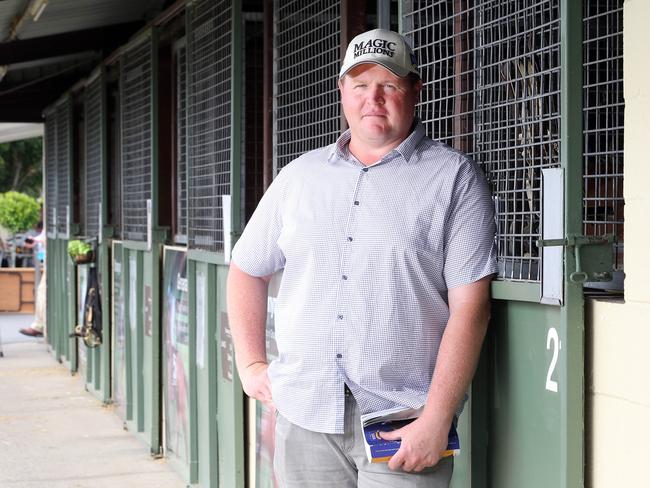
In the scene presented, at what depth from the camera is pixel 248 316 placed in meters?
3.23

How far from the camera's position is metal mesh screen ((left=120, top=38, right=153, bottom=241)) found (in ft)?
24.5

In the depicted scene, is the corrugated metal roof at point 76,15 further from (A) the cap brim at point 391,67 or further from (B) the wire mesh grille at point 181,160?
(A) the cap brim at point 391,67

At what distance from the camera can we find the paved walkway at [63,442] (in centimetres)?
676

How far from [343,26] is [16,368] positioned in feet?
28.2

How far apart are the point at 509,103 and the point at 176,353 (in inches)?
165

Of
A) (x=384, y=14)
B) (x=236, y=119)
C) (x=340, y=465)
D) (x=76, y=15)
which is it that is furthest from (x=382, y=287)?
(x=76, y=15)

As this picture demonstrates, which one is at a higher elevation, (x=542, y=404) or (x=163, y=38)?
(x=163, y=38)

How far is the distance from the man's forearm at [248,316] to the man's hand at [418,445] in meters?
0.64

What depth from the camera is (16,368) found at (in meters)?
11.6

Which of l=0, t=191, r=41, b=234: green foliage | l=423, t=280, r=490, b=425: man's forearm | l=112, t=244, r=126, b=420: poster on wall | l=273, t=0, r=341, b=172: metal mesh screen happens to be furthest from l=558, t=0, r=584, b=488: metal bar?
A: l=0, t=191, r=41, b=234: green foliage

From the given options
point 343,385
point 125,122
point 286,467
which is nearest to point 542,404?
point 343,385

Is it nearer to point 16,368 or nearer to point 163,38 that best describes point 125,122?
point 163,38

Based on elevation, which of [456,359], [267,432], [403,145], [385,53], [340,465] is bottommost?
[267,432]

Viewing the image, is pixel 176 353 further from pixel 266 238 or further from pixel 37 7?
pixel 266 238
